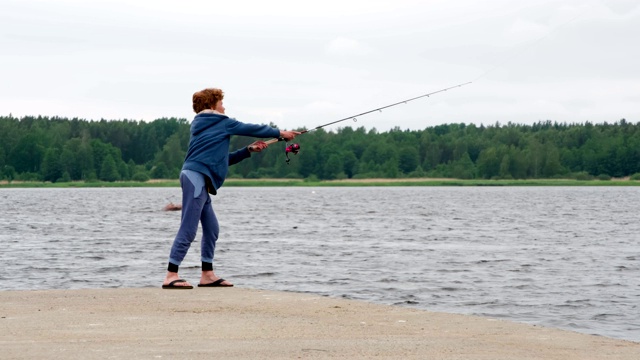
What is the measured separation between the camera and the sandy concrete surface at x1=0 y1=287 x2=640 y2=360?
24.5ft

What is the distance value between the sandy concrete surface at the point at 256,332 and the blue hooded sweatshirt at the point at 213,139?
134cm

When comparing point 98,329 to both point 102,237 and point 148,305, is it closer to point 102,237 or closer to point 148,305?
point 148,305

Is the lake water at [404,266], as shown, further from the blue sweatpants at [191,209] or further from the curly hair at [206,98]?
the curly hair at [206,98]

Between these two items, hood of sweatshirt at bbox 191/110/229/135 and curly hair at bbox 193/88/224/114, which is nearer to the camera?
hood of sweatshirt at bbox 191/110/229/135

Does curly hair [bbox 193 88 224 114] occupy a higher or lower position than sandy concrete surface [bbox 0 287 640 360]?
higher

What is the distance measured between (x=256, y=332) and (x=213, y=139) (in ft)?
10.6

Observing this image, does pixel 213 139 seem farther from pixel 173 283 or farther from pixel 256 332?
pixel 256 332

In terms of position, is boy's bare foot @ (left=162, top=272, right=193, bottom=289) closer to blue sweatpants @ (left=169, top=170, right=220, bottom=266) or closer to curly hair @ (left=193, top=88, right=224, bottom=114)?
blue sweatpants @ (left=169, top=170, right=220, bottom=266)

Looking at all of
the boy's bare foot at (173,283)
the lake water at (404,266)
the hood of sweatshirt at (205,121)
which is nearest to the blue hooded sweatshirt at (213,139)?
the hood of sweatshirt at (205,121)

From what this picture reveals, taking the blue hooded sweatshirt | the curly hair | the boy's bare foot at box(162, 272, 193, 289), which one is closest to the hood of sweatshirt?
the blue hooded sweatshirt

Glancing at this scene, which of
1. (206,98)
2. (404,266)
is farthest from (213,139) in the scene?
(404,266)

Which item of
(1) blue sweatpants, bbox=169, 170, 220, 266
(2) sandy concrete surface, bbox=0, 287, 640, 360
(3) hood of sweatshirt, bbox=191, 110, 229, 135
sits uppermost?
(3) hood of sweatshirt, bbox=191, 110, 229, 135

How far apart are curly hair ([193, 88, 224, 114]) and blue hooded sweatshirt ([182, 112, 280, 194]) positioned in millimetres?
163

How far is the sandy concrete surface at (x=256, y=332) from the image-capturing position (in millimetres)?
7453
